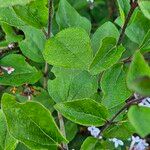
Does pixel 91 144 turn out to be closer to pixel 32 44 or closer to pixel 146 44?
pixel 146 44

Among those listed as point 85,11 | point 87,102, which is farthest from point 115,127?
point 85,11

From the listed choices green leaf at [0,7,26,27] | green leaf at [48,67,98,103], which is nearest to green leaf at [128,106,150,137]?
green leaf at [48,67,98,103]

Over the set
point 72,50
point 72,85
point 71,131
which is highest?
point 72,50

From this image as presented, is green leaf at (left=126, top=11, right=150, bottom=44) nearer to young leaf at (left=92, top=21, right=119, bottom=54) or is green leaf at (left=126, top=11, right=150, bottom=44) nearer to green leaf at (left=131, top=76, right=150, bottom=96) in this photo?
young leaf at (left=92, top=21, right=119, bottom=54)

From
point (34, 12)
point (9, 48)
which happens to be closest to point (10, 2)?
point (34, 12)

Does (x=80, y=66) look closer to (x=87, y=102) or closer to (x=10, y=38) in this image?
(x=87, y=102)
